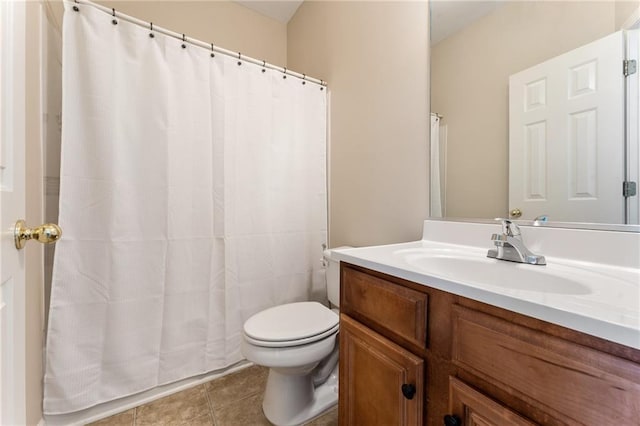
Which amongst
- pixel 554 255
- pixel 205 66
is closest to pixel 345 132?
pixel 205 66

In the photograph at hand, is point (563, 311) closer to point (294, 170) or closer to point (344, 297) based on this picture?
point (344, 297)

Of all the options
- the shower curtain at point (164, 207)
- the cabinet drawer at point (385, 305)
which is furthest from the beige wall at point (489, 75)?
the shower curtain at point (164, 207)

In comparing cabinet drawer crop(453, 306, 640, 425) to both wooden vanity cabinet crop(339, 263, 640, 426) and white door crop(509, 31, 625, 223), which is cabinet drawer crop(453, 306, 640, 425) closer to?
wooden vanity cabinet crop(339, 263, 640, 426)

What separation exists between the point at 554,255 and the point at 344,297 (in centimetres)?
65

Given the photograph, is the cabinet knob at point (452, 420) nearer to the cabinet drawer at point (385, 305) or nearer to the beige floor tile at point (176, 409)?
the cabinet drawer at point (385, 305)

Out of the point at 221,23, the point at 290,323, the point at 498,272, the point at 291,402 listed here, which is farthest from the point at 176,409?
the point at 221,23

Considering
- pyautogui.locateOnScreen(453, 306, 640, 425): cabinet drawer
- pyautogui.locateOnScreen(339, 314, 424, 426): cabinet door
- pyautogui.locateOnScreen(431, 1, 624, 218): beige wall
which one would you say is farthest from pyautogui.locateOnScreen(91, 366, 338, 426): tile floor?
pyautogui.locateOnScreen(431, 1, 624, 218): beige wall

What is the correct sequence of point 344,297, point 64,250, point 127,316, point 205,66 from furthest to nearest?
1. point 205,66
2. point 127,316
3. point 64,250
4. point 344,297

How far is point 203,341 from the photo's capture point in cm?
147

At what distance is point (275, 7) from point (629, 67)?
2.19 meters

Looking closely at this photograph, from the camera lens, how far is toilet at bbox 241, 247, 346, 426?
42.8 inches

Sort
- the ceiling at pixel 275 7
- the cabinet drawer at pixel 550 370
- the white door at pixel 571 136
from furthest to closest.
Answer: the ceiling at pixel 275 7
the white door at pixel 571 136
the cabinet drawer at pixel 550 370

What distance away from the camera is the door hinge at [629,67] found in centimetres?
72

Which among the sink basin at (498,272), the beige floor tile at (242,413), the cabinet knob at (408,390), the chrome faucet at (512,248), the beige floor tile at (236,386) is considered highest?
the chrome faucet at (512,248)
